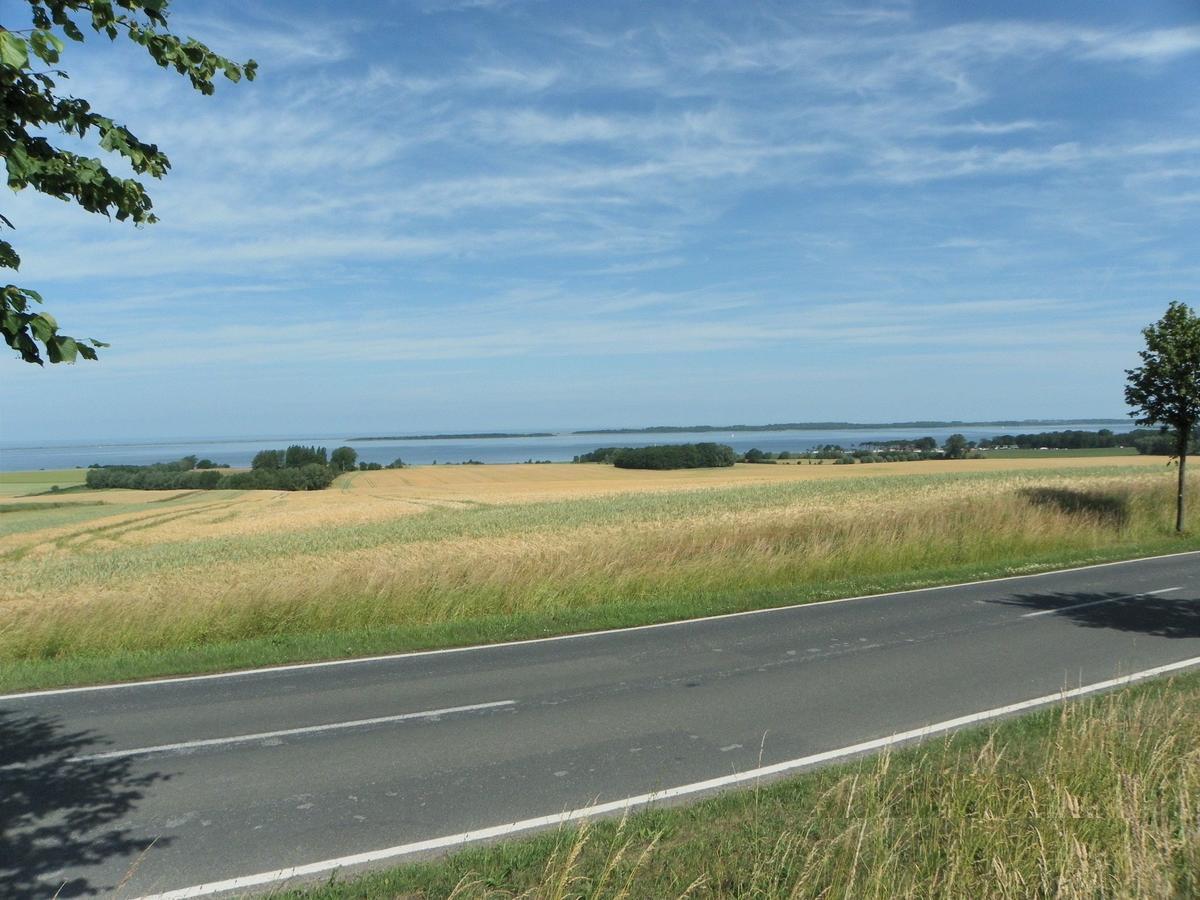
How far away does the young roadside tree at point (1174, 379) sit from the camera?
21547mm

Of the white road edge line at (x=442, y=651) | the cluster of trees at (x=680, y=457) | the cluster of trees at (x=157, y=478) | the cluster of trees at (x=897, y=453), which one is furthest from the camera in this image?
the cluster of trees at (x=680, y=457)

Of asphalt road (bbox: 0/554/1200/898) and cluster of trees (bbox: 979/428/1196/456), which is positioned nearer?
asphalt road (bbox: 0/554/1200/898)

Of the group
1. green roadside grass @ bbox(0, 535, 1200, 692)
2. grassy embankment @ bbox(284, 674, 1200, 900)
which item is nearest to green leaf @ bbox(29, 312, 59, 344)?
grassy embankment @ bbox(284, 674, 1200, 900)

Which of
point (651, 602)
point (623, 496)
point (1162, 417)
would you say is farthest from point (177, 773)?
point (623, 496)

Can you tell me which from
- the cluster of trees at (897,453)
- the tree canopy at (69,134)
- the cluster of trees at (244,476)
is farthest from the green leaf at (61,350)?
the cluster of trees at (897,453)

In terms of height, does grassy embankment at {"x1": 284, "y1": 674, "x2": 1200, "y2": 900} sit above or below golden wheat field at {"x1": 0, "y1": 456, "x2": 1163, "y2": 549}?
above

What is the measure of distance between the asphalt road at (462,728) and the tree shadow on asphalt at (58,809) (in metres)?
0.02

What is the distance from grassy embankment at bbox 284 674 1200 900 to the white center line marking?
309 centimetres

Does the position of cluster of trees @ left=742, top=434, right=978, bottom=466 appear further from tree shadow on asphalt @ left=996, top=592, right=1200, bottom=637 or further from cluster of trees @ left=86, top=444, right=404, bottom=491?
tree shadow on asphalt @ left=996, top=592, right=1200, bottom=637

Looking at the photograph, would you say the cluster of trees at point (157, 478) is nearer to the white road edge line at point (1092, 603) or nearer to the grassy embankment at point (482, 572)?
the grassy embankment at point (482, 572)

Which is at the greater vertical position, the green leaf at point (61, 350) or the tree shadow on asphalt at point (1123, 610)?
the green leaf at point (61, 350)

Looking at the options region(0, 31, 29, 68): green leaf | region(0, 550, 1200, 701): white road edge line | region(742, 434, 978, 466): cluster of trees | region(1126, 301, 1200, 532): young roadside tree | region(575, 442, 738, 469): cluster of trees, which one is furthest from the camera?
region(575, 442, 738, 469): cluster of trees

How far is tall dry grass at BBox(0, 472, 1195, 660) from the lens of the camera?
1236 cm

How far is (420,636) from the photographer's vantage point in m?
11.5
